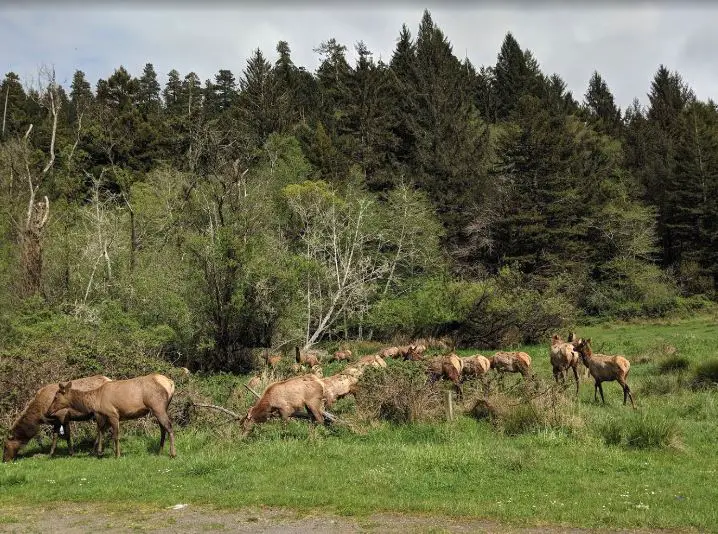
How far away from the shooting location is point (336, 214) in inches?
1561

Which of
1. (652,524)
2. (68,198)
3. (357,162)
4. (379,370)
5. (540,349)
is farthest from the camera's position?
(357,162)

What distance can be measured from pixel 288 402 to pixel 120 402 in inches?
141

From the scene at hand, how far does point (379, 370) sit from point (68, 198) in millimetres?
41622

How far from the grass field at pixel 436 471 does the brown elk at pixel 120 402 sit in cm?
78

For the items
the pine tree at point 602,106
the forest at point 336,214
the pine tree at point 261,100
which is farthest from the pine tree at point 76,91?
the pine tree at point 602,106

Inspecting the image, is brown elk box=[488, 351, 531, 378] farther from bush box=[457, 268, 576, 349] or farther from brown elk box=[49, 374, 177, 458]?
bush box=[457, 268, 576, 349]

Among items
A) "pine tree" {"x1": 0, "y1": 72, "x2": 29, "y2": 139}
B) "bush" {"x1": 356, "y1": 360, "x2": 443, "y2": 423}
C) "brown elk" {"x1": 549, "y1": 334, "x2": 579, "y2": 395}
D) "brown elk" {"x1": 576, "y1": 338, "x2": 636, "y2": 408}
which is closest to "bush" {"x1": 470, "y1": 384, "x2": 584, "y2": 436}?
"bush" {"x1": 356, "y1": 360, "x2": 443, "y2": 423}

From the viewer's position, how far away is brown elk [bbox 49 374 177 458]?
13453 millimetres

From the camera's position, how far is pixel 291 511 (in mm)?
9359

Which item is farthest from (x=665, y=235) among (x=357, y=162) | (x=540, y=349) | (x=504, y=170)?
(x=540, y=349)

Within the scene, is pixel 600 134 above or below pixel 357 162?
above

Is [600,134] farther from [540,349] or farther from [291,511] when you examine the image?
[291,511]

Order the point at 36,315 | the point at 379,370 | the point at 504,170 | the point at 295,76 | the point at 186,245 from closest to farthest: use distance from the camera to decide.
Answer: the point at 379,370 < the point at 36,315 < the point at 186,245 < the point at 504,170 < the point at 295,76

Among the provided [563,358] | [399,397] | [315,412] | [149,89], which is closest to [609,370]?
[563,358]
